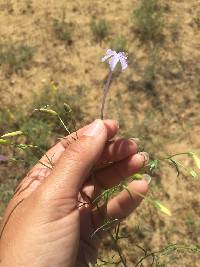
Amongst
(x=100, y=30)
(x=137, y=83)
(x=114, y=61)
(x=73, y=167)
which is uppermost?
(x=114, y=61)

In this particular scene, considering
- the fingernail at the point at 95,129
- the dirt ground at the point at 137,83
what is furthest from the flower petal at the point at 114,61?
the dirt ground at the point at 137,83

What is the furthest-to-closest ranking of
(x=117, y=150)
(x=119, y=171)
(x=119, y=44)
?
(x=119, y=44) < (x=119, y=171) < (x=117, y=150)

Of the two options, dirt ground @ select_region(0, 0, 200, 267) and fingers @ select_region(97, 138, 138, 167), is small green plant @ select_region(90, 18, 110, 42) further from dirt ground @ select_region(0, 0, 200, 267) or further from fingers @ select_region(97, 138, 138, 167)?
fingers @ select_region(97, 138, 138, 167)

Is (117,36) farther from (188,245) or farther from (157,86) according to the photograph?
(188,245)

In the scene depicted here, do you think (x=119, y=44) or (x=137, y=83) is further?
(x=119, y=44)

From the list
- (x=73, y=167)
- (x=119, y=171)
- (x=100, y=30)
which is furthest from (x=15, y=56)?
(x=73, y=167)

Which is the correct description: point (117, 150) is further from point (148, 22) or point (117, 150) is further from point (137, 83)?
point (148, 22)

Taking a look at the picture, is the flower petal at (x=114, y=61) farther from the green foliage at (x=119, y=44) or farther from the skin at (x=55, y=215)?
the green foliage at (x=119, y=44)
